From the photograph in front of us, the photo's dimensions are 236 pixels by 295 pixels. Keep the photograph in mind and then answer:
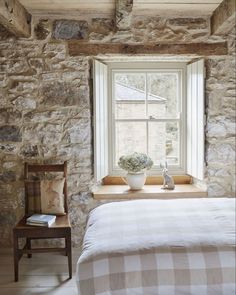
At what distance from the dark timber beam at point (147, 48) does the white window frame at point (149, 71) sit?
13.7 inches

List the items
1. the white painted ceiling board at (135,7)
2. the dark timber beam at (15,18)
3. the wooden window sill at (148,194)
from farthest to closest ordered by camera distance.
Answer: the wooden window sill at (148,194), the white painted ceiling board at (135,7), the dark timber beam at (15,18)

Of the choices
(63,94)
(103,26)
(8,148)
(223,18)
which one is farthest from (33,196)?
(223,18)

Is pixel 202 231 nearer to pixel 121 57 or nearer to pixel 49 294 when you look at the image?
pixel 49 294

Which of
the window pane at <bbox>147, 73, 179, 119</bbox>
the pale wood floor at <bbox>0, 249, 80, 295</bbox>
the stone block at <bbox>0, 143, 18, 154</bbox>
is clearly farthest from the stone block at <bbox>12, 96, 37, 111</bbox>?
the pale wood floor at <bbox>0, 249, 80, 295</bbox>

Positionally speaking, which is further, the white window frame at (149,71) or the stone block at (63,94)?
the white window frame at (149,71)

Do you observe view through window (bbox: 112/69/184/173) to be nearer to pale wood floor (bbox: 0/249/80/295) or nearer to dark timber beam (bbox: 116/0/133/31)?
dark timber beam (bbox: 116/0/133/31)

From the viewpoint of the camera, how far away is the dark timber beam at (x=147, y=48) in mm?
3445

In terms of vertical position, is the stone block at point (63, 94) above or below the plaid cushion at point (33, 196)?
above

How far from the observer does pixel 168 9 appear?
3.30 m

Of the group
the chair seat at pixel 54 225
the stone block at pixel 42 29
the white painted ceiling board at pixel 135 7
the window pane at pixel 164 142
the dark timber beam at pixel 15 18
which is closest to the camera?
the dark timber beam at pixel 15 18

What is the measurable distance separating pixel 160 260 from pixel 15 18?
7.03 feet

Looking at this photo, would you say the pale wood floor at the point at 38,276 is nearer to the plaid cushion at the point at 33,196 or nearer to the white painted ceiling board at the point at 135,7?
the plaid cushion at the point at 33,196

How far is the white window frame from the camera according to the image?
3840 mm

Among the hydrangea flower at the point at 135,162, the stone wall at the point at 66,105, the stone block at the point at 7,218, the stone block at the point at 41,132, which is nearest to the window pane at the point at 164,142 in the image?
the hydrangea flower at the point at 135,162
